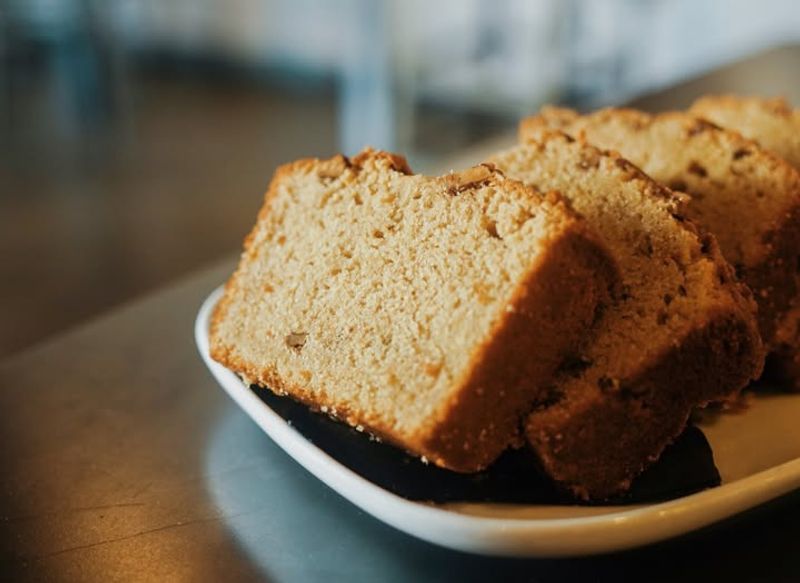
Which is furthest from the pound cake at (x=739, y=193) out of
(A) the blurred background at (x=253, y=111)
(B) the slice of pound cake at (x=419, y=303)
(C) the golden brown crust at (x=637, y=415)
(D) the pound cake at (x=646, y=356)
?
(A) the blurred background at (x=253, y=111)

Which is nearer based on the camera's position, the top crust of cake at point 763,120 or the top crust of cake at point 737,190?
the top crust of cake at point 737,190

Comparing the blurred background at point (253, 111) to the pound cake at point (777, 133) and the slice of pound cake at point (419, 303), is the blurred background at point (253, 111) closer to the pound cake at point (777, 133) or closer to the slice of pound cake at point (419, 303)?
the pound cake at point (777, 133)

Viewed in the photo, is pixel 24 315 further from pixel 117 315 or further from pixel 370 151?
pixel 370 151

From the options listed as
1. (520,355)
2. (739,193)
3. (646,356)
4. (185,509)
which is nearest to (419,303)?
(520,355)

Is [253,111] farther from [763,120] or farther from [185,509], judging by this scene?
[185,509]

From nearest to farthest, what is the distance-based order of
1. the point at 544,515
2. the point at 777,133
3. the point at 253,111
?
the point at 544,515 < the point at 777,133 < the point at 253,111

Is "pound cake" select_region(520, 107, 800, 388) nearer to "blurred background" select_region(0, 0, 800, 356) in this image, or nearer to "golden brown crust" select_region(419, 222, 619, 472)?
"golden brown crust" select_region(419, 222, 619, 472)

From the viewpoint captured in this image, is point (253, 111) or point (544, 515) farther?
point (253, 111)
